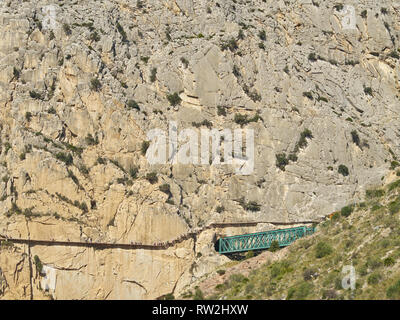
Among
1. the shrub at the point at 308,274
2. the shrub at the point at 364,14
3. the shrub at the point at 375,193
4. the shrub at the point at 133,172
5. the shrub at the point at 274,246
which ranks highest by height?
the shrub at the point at 364,14

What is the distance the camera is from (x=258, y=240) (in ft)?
269

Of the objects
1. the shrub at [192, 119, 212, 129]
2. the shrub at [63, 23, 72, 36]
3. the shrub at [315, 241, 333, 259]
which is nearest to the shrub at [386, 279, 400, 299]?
the shrub at [315, 241, 333, 259]

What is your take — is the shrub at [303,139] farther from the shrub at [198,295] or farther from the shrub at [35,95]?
the shrub at [198,295]

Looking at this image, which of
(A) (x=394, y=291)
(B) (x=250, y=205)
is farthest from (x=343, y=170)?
(A) (x=394, y=291)

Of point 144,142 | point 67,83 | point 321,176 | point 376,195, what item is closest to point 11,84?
point 67,83

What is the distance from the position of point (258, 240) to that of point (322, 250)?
22.1 metres

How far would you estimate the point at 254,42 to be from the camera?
A: 313 ft

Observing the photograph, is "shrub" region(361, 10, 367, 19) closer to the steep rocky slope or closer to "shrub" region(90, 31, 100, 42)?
"shrub" region(90, 31, 100, 42)

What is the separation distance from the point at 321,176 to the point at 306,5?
2341 cm

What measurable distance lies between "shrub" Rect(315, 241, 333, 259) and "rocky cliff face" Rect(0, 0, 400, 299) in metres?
21.2

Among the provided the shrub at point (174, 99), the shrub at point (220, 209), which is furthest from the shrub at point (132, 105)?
the shrub at point (220, 209)

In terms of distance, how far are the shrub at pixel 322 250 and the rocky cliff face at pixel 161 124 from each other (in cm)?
2119

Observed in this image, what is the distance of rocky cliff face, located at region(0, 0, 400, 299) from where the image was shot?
80.2m

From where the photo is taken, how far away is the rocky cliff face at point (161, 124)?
80.2 m
